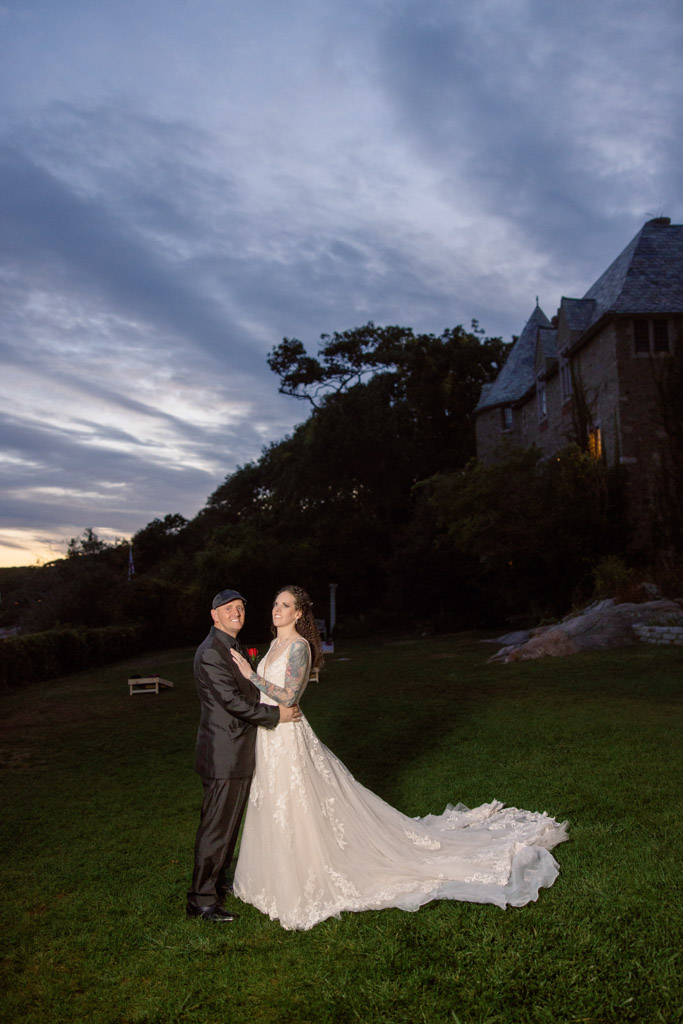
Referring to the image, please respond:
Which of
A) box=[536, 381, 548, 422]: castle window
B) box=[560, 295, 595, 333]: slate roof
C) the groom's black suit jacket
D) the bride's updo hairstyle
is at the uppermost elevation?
box=[560, 295, 595, 333]: slate roof

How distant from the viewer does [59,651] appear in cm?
2412

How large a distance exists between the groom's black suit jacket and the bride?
9 centimetres

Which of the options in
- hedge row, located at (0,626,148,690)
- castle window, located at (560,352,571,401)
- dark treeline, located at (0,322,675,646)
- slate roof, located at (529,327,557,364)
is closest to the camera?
hedge row, located at (0,626,148,690)

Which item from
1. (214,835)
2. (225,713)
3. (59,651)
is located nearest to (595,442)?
(59,651)

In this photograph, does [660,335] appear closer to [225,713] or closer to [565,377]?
[565,377]

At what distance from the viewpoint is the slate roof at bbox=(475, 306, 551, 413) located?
35469 mm

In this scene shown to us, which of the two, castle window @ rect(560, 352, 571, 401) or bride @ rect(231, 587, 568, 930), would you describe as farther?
castle window @ rect(560, 352, 571, 401)

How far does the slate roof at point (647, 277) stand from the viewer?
976 inches

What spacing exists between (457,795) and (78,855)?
352 centimetres

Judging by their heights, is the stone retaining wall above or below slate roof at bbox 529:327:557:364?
below

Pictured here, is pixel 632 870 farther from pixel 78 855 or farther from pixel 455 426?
pixel 455 426

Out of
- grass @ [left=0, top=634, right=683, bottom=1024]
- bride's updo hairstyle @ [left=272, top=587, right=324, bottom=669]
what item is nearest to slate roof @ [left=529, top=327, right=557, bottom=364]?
grass @ [left=0, top=634, right=683, bottom=1024]

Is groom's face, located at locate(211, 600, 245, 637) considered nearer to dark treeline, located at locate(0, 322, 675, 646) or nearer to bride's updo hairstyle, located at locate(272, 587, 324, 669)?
bride's updo hairstyle, located at locate(272, 587, 324, 669)

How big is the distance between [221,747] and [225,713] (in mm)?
231
